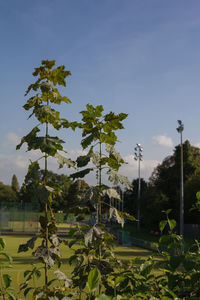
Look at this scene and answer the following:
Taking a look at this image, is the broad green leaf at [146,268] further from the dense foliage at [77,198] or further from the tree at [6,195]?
the tree at [6,195]

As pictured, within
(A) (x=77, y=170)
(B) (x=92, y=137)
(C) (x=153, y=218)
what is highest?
(B) (x=92, y=137)

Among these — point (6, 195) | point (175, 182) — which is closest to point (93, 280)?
point (175, 182)

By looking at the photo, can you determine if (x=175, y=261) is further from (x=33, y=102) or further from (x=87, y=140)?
(x=33, y=102)

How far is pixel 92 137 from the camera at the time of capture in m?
2.73

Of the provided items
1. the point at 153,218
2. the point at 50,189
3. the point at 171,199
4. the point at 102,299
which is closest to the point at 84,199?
the point at 50,189

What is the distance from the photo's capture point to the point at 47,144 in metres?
2.49

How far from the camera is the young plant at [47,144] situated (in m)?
2.48

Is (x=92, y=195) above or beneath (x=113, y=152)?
beneath

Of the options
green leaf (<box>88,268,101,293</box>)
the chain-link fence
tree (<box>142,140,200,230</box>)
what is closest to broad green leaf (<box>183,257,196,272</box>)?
green leaf (<box>88,268,101,293</box>)

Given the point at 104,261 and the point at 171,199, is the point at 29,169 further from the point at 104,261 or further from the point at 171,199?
the point at 171,199

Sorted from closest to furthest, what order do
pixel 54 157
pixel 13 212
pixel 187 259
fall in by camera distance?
pixel 187 259, pixel 54 157, pixel 13 212

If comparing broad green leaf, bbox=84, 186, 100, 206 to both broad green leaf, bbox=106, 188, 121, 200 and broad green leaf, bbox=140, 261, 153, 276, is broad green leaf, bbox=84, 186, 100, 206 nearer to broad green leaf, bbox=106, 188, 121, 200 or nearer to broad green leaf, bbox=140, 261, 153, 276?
broad green leaf, bbox=106, 188, 121, 200

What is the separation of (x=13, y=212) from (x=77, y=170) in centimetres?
3964

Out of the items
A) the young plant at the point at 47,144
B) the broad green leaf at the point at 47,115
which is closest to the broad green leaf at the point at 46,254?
the young plant at the point at 47,144
